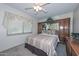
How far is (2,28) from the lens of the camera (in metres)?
1.25

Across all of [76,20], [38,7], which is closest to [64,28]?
[76,20]

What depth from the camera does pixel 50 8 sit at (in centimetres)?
131

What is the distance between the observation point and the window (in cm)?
125

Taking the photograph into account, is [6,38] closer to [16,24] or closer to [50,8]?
[16,24]

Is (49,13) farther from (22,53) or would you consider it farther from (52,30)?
(22,53)

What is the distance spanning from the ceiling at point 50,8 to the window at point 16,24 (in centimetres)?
13

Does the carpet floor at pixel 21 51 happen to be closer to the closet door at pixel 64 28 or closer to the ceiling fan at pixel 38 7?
the closet door at pixel 64 28

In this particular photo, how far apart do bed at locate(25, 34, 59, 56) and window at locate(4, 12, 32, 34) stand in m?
0.17

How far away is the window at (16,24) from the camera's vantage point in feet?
4.10

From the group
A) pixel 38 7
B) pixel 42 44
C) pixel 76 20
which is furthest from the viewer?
pixel 42 44

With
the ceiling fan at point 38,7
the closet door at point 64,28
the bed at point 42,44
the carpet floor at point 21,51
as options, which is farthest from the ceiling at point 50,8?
the carpet floor at point 21,51

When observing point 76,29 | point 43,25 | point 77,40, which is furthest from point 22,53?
point 77,40

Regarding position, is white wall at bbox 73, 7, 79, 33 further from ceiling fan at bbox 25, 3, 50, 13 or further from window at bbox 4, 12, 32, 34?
window at bbox 4, 12, 32, 34

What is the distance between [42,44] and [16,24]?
1.84 feet
